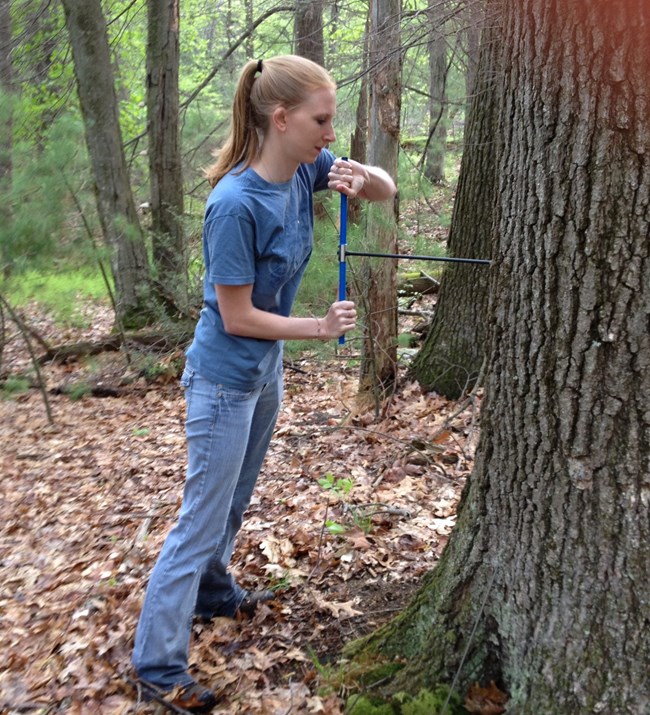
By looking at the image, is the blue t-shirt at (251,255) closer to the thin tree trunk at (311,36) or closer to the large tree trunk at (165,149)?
the large tree trunk at (165,149)

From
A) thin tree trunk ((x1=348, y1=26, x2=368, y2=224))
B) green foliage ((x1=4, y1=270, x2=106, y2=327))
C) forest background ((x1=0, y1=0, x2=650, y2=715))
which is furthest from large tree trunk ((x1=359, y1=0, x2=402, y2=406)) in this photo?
green foliage ((x1=4, y1=270, x2=106, y2=327))

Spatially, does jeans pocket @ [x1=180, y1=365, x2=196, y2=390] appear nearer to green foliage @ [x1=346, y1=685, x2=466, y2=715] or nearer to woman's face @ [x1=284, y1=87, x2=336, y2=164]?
woman's face @ [x1=284, y1=87, x2=336, y2=164]

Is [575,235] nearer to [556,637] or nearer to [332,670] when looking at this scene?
[556,637]

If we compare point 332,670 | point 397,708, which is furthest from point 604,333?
point 332,670

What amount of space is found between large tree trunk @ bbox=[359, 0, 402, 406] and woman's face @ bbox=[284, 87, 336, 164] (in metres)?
2.51

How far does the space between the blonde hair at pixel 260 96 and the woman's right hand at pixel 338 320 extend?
572mm

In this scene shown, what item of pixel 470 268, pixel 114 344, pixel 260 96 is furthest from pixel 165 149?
pixel 260 96

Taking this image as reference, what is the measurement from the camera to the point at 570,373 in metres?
1.63

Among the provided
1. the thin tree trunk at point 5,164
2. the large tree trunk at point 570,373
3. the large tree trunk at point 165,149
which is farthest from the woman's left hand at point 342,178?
the large tree trunk at point 165,149

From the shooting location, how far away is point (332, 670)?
2371 mm

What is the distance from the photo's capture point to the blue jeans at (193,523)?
224 centimetres

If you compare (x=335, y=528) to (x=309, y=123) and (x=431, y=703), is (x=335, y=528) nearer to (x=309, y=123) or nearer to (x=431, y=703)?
(x=431, y=703)

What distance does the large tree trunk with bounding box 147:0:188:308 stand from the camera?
816 centimetres

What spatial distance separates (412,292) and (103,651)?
578 cm
